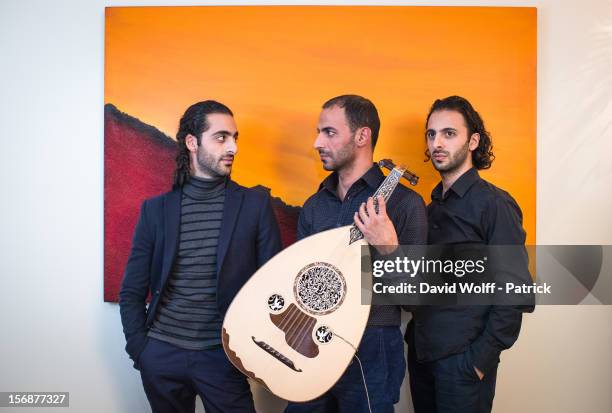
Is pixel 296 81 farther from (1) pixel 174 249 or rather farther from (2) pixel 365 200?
(1) pixel 174 249

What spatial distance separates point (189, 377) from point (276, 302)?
45cm

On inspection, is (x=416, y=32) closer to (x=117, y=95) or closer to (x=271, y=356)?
(x=117, y=95)

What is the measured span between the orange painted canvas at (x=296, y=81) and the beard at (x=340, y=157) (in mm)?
340

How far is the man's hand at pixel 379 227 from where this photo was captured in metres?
1.51

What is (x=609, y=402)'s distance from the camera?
210 cm

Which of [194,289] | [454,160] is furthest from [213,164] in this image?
[454,160]

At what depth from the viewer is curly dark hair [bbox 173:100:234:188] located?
182 centimetres

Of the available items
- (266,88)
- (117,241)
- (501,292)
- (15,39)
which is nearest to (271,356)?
(501,292)

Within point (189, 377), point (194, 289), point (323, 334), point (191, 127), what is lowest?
point (189, 377)

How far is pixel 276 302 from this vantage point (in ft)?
5.15

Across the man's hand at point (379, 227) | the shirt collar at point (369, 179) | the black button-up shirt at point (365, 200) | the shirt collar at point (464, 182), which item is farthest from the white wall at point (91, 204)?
the man's hand at point (379, 227)

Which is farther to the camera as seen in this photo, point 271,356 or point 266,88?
point 266,88

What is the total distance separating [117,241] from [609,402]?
7.48 feet

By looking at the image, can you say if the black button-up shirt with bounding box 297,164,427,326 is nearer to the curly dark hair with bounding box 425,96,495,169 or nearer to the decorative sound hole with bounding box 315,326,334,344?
the decorative sound hole with bounding box 315,326,334,344
